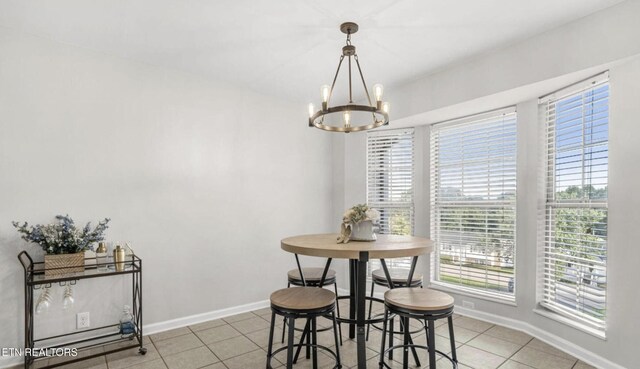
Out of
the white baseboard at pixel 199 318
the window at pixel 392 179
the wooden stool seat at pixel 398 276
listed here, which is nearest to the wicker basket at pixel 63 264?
the white baseboard at pixel 199 318

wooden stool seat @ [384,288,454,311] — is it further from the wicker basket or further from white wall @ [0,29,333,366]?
the wicker basket

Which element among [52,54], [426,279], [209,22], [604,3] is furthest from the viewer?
[426,279]

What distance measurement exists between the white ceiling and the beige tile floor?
2.54 m

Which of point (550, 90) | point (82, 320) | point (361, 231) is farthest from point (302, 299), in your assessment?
point (550, 90)

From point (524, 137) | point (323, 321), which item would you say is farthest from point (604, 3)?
point (323, 321)

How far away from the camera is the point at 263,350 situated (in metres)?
2.82

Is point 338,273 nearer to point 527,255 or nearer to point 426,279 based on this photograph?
point 426,279

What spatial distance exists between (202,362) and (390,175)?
290cm

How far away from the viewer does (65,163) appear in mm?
2748

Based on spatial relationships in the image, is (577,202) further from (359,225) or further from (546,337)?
(359,225)

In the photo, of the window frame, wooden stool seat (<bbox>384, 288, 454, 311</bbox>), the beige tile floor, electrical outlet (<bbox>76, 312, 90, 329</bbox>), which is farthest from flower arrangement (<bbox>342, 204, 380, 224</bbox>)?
electrical outlet (<bbox>76, 312, 90, 329</bbox>)

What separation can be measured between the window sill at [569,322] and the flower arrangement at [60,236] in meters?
3.82

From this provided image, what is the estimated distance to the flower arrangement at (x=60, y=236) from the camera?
8.11 ft

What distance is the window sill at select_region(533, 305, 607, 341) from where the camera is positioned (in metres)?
2.50
